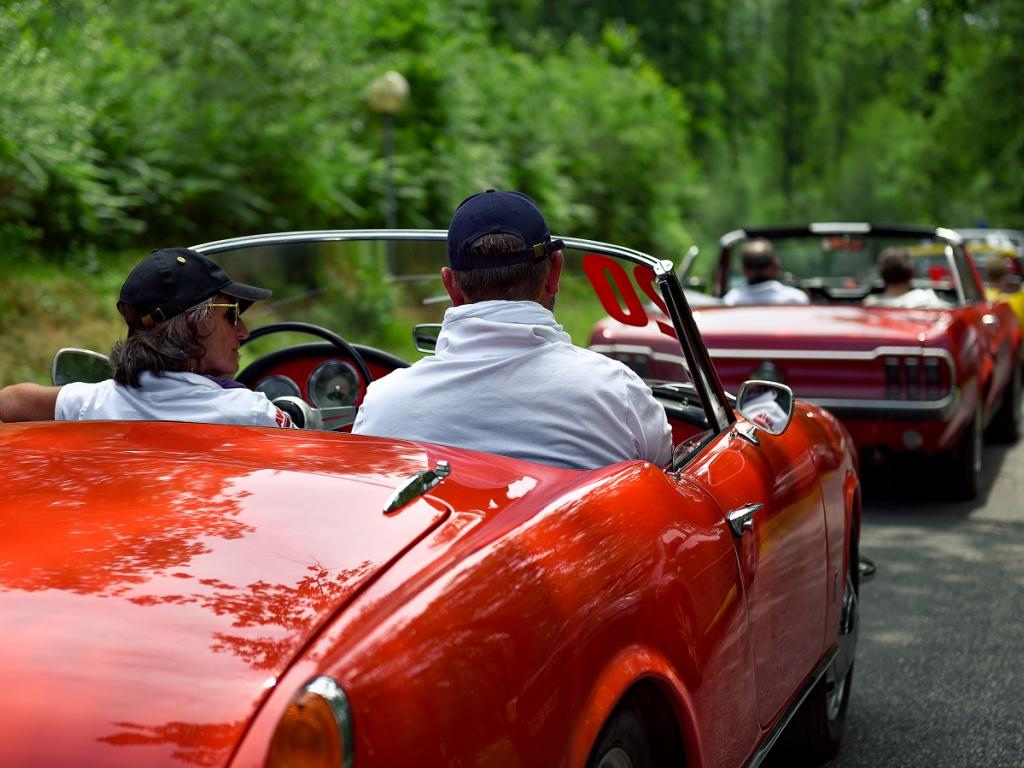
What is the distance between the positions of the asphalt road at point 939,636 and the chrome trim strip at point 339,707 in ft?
9.25

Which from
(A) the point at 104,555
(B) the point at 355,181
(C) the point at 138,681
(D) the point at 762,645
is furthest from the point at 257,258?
(B) the point at 355,181

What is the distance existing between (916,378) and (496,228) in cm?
529

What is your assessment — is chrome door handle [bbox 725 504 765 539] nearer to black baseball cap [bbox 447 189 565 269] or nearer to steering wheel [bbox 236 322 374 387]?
black baseball cap [bbox 447 189 565 269]

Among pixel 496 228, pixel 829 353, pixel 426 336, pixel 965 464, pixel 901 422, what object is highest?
pixel 496 228

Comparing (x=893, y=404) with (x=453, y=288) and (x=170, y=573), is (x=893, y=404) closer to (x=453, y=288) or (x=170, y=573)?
(x=453, y=288)

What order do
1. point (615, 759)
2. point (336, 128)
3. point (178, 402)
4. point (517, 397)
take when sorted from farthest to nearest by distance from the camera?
point (336, 128) → point (178, 402) → point (517, 397) → point (615, 759)

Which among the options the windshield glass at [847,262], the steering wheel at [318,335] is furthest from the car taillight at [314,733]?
the windshield glass at [847,262]

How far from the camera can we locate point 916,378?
796 cm

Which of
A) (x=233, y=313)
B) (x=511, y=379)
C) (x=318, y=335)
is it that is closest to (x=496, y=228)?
(x=511, y=379)

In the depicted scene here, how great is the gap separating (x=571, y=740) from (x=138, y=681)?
26.3 inches

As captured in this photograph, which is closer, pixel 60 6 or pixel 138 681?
pixel 138 681

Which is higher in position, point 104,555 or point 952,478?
point 104,555

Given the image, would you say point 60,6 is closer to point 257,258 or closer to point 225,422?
point 257,258

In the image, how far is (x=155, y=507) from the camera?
2.29 meters
